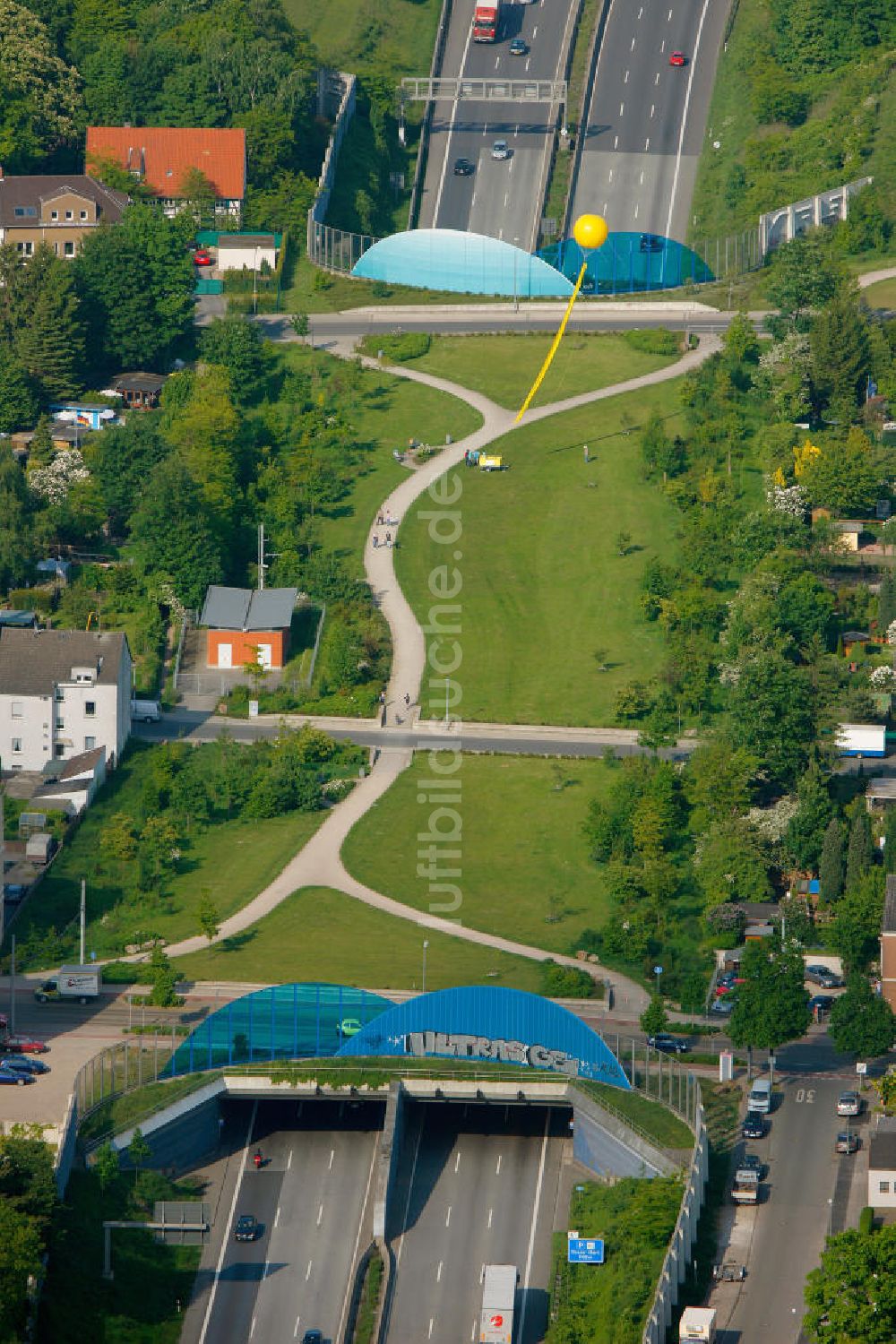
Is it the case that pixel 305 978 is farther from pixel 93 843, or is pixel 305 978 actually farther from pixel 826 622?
pixel 826 622

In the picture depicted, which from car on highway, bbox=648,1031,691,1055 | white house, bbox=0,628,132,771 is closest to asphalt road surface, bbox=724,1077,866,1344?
car on highway, bbox=648,1031,691,1055

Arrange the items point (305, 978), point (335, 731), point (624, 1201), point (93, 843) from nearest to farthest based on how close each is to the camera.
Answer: point (624, 1201) < point (305, 978) < point (93, 843) < point (335, 731)

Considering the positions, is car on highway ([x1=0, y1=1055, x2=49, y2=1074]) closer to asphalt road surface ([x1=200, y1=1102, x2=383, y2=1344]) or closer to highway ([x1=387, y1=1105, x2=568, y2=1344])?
asphalt road surface ([x1=200, y1=1102, x2=383, y2=1344])

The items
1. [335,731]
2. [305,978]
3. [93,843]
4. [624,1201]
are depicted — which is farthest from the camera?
[335,731]

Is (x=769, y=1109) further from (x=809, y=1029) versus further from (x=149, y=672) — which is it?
(x=149, y=672)

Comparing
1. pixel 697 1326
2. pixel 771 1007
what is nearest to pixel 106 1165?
pixel 697 1326

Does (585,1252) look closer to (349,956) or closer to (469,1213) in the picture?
(469,1213)

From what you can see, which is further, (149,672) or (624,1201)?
(149,672)

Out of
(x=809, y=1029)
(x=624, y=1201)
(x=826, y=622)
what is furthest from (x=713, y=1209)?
(x=826, y=622)

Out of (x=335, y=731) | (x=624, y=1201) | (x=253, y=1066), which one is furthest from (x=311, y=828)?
(x=624, y=1201)
